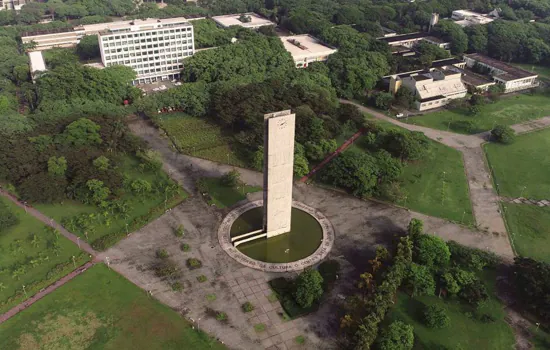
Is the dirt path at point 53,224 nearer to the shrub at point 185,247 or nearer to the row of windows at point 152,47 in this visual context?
the shrub at point 185,247

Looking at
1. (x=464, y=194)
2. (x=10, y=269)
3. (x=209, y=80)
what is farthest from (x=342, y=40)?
(x=10, y=269)

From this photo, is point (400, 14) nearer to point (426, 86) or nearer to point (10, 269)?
point (426, 86)

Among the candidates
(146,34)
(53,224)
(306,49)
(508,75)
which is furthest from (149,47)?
(508,75)

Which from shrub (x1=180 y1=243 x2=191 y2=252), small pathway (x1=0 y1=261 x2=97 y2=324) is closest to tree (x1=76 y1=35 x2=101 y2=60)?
small pathway (x1=0 y1=261 x2=97 y2=324)

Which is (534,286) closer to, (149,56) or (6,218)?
(6,218)

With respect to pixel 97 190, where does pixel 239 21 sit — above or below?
above

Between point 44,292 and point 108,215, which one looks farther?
point 108,215
